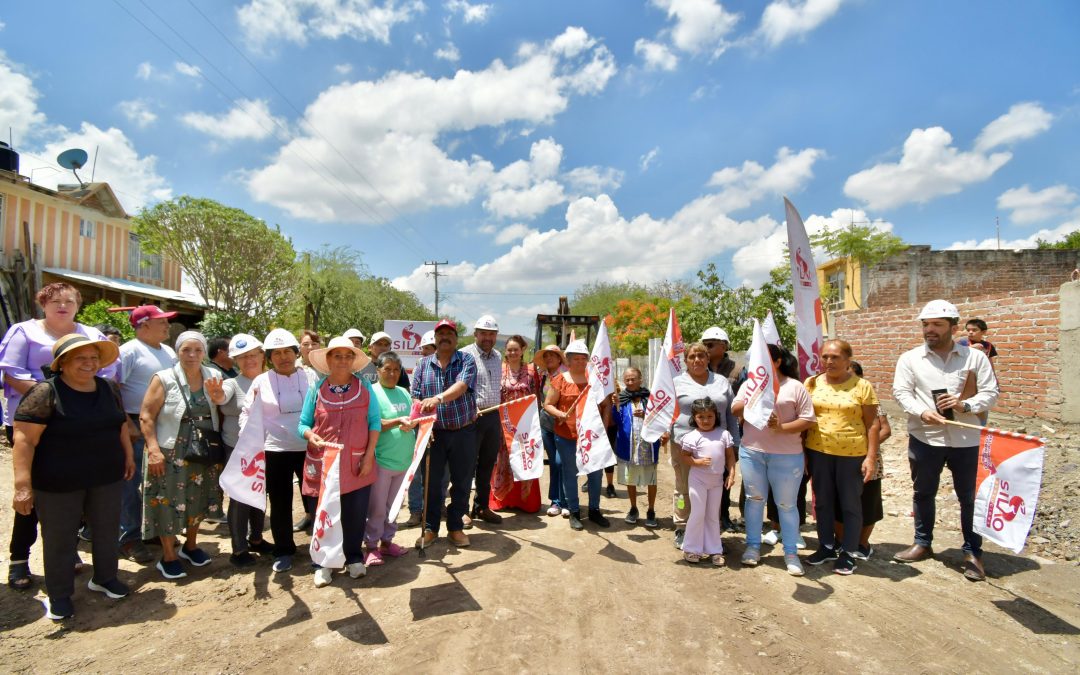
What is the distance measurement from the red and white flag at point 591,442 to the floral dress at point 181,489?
309cm

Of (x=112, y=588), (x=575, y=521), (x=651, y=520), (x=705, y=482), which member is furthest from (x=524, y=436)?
(x=112, y=588)

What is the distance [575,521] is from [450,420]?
5.62ft

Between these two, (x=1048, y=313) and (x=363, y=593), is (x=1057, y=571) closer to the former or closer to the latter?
(x=1048, y=313)

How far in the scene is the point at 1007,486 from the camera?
390 centimetres

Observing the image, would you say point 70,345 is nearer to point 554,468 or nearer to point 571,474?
point 571,474

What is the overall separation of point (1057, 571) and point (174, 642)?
257 inches

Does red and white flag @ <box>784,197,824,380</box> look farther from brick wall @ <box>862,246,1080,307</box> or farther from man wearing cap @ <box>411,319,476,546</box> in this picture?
brick wall @ <box>862,246,1080,307</box>

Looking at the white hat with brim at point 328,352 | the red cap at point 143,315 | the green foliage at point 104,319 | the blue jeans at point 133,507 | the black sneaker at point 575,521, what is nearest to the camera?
the white hat with brim at point 328,352

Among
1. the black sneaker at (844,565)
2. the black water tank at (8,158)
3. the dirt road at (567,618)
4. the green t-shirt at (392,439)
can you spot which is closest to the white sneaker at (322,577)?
the dirt road at (567,618)

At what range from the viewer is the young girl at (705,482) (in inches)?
179

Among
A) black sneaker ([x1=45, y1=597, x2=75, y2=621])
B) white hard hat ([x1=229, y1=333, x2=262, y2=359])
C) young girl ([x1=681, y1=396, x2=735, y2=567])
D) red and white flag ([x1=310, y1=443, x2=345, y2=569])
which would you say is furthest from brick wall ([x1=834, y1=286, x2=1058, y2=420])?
black sneaker ([x1=45, y1=597, x2=75, y2=621])

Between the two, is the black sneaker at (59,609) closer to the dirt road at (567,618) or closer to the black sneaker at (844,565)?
the dirt road at (567,618)

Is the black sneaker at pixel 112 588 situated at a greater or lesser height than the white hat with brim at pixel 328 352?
lesser

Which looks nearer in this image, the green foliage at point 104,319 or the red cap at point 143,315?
the red cap at point 143,315
